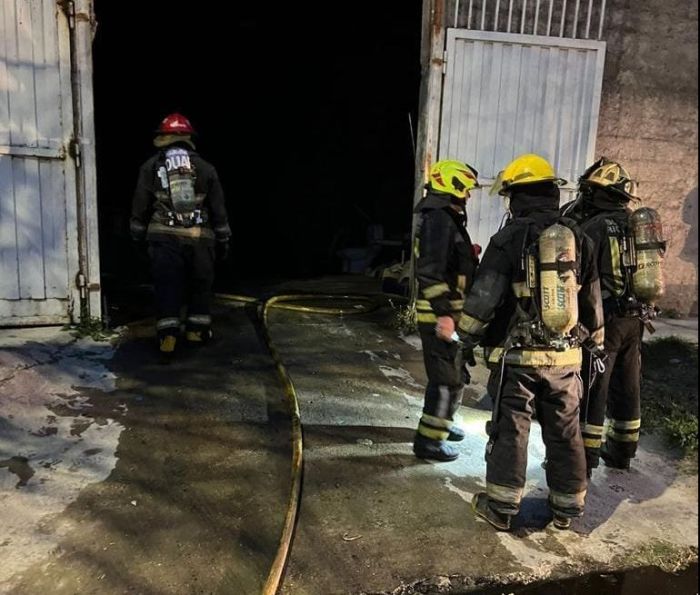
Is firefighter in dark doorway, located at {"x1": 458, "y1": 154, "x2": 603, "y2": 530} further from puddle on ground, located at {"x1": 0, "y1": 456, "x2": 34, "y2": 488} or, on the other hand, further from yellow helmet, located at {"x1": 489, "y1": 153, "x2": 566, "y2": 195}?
puddle on ground, located at {"x1": 0, "y1": 456, "x2": 34, "y2": 488}

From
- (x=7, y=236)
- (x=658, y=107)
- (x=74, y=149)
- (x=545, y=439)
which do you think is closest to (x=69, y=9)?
(x=74, y=149)

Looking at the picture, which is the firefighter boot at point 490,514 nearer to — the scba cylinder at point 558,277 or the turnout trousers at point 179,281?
the scba cylinder at point 558,277

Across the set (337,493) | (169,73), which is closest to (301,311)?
(337,493)

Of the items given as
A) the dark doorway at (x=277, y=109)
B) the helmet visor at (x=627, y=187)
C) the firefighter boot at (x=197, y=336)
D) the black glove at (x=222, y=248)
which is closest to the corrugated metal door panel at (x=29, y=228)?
the firefighter boot at (x=197, y=336)

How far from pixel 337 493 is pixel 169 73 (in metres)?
12.3

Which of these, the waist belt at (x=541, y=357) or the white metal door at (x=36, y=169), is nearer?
the waist belt at (x=541, y=357)

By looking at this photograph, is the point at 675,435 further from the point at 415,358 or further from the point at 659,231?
the point at 415,358

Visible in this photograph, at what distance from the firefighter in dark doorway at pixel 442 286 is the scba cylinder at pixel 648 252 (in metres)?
0.92

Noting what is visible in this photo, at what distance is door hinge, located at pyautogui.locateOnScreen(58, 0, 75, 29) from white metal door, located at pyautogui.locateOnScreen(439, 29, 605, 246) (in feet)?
10.9

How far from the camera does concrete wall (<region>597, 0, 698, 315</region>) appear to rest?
6.43 metres

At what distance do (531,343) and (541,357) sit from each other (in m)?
0.08

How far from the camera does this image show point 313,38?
39.8 ft

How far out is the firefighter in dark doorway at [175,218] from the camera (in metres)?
5.02

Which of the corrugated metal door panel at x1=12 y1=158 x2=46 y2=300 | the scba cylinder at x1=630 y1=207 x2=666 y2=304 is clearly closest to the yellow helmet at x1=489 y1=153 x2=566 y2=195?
the scba cylinder at x1=630 y1=207 x2=666 y2=304
